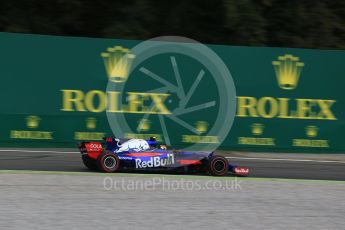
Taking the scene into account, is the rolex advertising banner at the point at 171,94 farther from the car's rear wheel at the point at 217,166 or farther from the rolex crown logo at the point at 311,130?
the car's rear wheel at the point at 217,166

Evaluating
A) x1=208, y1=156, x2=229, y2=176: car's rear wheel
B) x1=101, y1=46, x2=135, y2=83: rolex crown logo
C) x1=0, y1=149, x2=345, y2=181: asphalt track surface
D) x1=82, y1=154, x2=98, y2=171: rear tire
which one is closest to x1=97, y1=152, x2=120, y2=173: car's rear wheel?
x1=82, y1=154, x2=98, y2=171: rear tire

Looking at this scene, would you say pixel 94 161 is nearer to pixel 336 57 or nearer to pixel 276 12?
pixel 336 57

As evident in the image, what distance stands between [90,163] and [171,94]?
4.31 metres

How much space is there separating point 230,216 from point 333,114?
7913 mm

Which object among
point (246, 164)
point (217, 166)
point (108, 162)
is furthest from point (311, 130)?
point (108, 162)

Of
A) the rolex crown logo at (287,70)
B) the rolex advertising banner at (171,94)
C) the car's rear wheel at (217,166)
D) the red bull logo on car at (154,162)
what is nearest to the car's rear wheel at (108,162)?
the red bull logo on car at (154,162)

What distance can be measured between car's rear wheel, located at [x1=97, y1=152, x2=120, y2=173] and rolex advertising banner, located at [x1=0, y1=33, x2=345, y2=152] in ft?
12.5

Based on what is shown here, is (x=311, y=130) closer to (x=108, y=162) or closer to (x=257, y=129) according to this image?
(x=257, y=129)

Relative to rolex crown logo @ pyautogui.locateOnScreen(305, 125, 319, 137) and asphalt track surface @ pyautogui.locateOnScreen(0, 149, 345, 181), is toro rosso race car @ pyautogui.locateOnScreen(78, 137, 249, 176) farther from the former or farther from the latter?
rolex crown logo @ pyautogui.locateOnScreen(305, 125, 319, 137)

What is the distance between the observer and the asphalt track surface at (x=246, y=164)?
1096 cm

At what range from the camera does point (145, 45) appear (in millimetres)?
14672

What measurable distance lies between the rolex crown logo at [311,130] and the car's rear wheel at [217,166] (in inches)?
182

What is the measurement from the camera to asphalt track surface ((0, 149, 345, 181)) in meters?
11.0

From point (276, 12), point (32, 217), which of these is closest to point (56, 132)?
point (32, 217)
